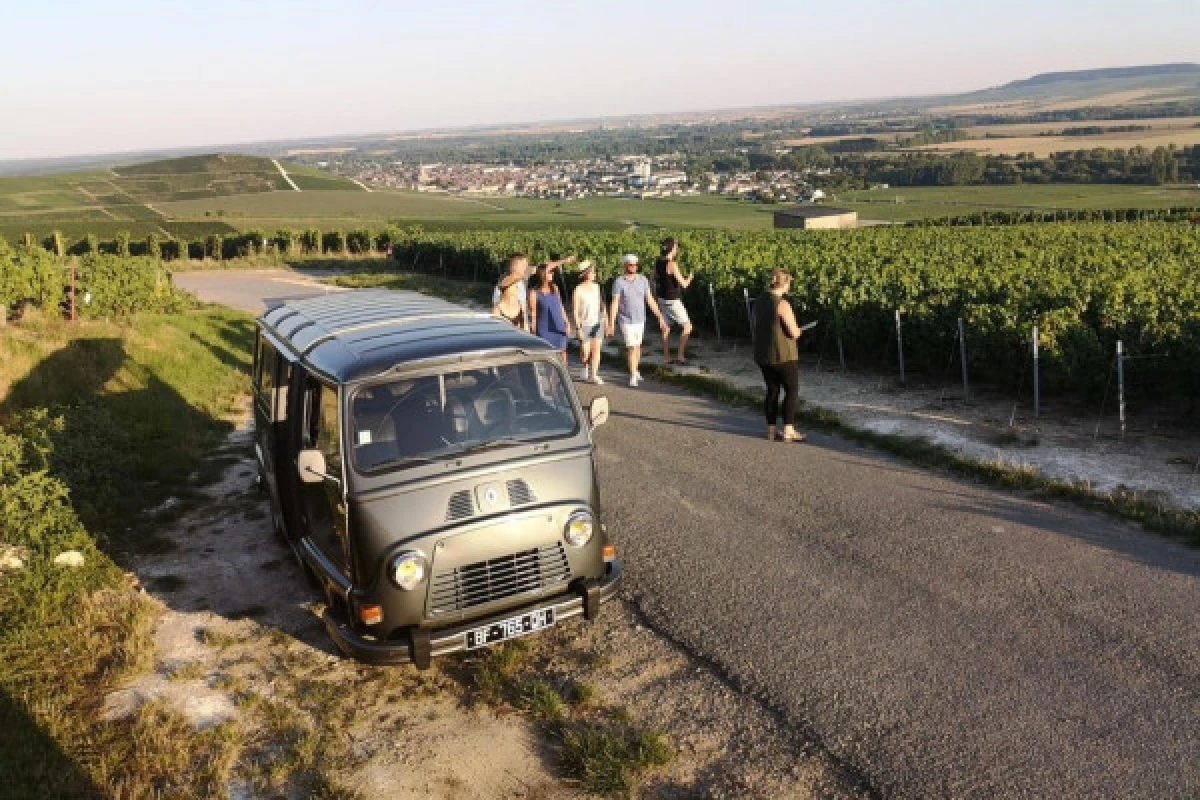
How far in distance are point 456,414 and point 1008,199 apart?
310ft

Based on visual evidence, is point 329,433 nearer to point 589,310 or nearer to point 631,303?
point 589,310

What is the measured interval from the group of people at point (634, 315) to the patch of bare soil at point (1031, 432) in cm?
133

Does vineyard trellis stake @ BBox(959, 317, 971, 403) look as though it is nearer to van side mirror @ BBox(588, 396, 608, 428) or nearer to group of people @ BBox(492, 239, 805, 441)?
group of people @ BBox(492, 239, 805, 441)

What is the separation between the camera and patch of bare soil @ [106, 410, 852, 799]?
5023 millimetres

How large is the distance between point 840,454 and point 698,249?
53.7ft

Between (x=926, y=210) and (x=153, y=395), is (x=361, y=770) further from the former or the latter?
(x=926, y=210)

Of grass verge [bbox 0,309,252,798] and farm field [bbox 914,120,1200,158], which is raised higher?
farm field [bbox 914,120,1200,158]

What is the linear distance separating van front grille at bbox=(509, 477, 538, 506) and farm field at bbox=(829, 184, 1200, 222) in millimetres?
79039

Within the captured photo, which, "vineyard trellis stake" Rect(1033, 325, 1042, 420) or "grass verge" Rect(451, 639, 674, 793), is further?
"vineyard trellis stake" Rect(1033, 325, 1042, 420)

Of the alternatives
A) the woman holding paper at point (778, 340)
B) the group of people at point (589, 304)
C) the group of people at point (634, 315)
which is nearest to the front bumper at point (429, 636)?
the group of people at point (634, 315)

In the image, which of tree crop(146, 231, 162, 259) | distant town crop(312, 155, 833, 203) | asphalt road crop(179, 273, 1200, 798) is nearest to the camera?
asphalt road crop(179, 273, 1200, 798)

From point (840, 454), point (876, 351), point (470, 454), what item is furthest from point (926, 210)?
point (470, 454)

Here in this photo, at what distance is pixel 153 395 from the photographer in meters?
14.3

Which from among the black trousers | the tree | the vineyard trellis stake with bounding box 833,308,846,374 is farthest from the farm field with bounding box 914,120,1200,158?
the black trousers
